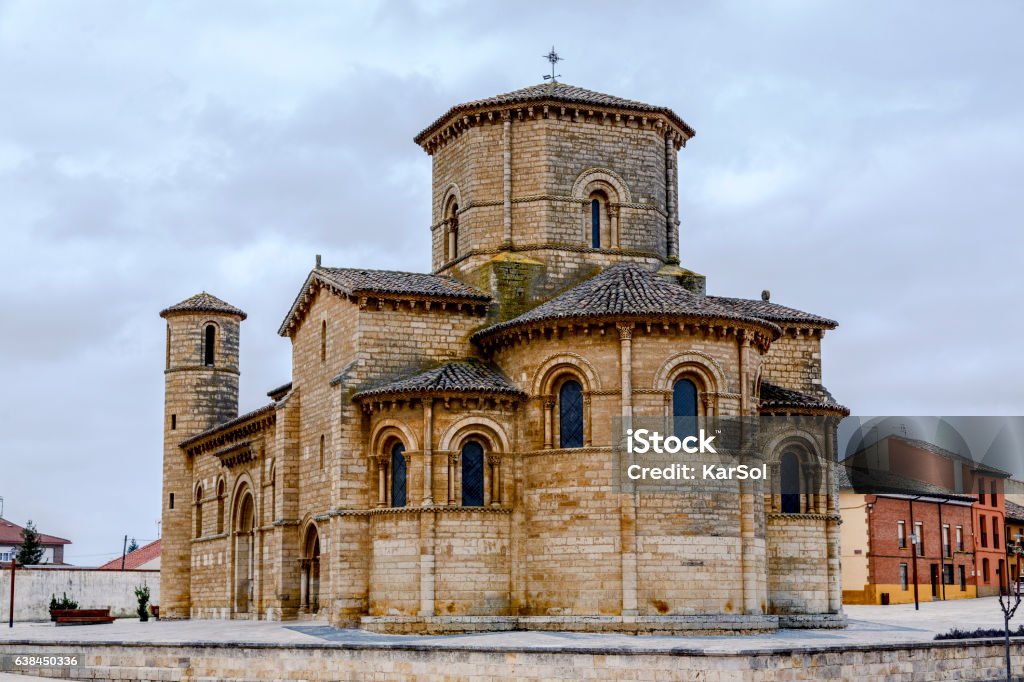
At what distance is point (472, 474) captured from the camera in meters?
28.8

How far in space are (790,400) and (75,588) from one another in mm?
32927

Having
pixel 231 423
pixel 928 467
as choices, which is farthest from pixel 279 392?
pixel 928 467

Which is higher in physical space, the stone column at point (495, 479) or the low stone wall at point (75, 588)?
the stone column at point (495, 479)

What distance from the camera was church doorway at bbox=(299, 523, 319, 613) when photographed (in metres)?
32.4

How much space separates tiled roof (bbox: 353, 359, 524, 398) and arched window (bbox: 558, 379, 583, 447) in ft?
3.18

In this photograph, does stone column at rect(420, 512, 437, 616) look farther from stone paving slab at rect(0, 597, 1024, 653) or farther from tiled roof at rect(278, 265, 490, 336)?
tiled roof at rect(278, 265, 490, 336)

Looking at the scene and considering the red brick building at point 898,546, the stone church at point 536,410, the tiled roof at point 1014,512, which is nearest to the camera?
the stone church at point 536,410

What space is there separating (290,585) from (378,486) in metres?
5.53

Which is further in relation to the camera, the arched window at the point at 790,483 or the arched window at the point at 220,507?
the arched window at the point at 220,507

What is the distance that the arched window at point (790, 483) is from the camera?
31.5 m

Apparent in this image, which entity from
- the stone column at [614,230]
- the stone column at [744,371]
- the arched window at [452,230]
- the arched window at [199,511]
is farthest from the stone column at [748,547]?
the arched window at [199,511]

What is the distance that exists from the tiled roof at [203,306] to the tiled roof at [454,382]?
60.5ft

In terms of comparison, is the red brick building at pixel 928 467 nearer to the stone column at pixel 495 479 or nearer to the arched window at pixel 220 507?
the stone column at pixel 495 479

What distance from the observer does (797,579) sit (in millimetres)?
31156
